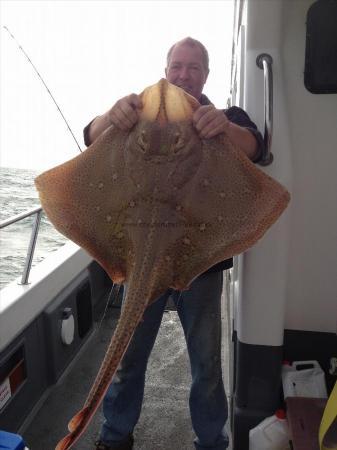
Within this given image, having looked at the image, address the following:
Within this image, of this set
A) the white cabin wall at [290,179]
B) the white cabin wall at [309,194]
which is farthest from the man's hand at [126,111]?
the white cabin wall at [309,194]

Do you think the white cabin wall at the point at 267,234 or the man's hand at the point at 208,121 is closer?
the man's hand at the point at 208,121

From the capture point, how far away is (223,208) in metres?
1.49

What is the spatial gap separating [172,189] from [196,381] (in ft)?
3.74

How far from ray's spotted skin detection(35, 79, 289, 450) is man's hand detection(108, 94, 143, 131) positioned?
0.03 m

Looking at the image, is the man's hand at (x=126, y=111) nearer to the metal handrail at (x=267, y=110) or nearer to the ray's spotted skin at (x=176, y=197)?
the ray's spotted skin at (x=176, y=197)

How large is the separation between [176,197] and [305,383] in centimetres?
146

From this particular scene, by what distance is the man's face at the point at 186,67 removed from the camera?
188 centimetres

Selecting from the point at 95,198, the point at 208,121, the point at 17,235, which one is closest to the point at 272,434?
the point at 95,198

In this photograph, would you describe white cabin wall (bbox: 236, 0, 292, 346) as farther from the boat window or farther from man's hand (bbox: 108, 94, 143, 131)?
man's hand (bbox: 108, 94, 143, 131)

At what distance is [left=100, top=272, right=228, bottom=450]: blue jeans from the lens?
2027 millimetres

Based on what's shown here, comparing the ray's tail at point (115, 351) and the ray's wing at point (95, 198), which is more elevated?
the ray's wing at point (95, 198)

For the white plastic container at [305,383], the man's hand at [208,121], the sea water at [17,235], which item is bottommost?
the sea water at [17,235]

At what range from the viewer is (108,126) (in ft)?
5.34

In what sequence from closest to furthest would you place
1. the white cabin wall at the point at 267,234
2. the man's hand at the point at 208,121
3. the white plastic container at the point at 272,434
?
the man's hand at the point at 208,121 < the white cabin wall at the point at 267,234 < the white plastic container at the point at 272,434
